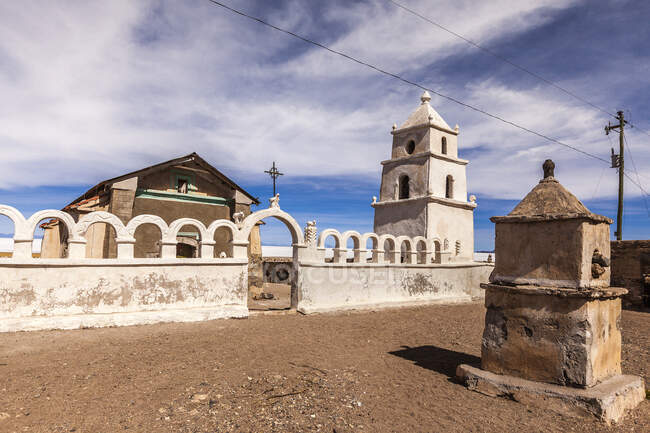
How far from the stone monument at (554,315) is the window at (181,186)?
14.9 m

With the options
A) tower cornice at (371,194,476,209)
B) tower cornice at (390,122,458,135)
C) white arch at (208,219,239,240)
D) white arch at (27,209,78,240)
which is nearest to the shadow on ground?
white arch at (208,219,239,240)

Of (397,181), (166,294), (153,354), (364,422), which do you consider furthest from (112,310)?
(397,181)

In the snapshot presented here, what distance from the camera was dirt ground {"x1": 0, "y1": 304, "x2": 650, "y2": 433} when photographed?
390cm

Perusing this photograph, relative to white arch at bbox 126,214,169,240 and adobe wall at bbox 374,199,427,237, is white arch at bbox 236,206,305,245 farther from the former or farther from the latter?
adobe wall at bbox 374,199,427,237

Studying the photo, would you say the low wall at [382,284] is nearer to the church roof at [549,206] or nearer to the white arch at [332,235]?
the white arch at [332,235]

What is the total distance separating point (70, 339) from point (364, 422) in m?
6.16

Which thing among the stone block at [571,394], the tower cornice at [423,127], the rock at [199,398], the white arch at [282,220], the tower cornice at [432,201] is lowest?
the rock at [199,398]

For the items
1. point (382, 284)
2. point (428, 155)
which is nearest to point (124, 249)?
point (382, 284)

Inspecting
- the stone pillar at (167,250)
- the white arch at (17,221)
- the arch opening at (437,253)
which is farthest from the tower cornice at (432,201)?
the white arch at (17,221)

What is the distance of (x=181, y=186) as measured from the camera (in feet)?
57.1

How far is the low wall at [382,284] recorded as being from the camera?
445 inches

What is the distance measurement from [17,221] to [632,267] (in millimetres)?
19554

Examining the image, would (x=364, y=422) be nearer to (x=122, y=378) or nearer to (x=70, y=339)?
(x=122, y=378)

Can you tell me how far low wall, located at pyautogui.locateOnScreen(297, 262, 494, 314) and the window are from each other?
8.76 m
